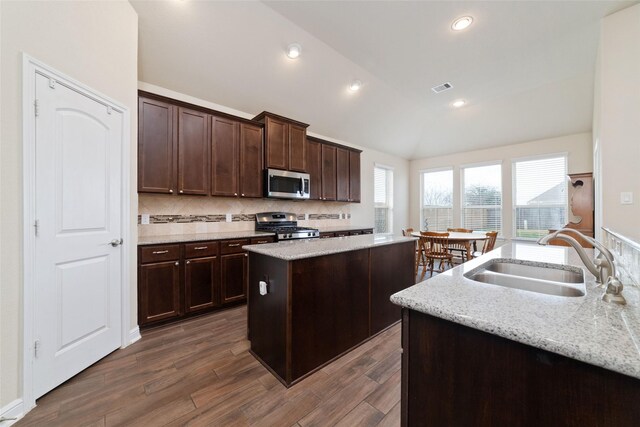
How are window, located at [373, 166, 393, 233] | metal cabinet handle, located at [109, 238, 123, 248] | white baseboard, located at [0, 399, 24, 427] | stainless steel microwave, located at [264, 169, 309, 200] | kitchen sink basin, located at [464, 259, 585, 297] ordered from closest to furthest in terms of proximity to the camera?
kitchen sink basin, located at [464, 259, 585, 297]
white baseboard, located at [0, 399, 24, 427]
metal cabinet handle, located at [109, 238, 123, 248]
stainless steel microwave, located at [264, 169, 309, 200]
window, located at [373, 166, 393, 233]

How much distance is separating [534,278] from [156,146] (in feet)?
11.5

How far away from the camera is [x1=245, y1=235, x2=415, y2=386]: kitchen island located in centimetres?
177

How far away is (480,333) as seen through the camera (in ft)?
2.42

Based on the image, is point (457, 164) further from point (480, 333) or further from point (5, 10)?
point (5, 10)

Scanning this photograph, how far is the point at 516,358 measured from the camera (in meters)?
0.68

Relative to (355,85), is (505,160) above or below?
below

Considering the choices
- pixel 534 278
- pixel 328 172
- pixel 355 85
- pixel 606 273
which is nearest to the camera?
pixel 606 273

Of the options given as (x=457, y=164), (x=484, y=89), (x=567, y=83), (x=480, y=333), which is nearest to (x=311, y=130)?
(x=484, y=89)

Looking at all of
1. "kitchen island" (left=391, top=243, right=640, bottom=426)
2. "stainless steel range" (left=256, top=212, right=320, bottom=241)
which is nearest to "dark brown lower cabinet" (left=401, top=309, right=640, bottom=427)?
"kitchen island" (left=391, top=243, right=640, bottom=426)

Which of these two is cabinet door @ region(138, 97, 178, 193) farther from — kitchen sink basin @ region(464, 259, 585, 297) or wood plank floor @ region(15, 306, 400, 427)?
kitchen sink basin @ region(464, 259, 585, 297)

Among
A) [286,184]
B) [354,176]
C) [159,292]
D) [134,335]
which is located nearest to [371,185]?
[354,176]

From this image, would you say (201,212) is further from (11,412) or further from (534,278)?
(534,278)

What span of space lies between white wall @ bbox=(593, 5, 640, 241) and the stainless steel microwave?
370cm

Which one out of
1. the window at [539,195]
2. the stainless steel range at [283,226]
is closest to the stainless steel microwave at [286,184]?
the stainless steel range at [283,226]
